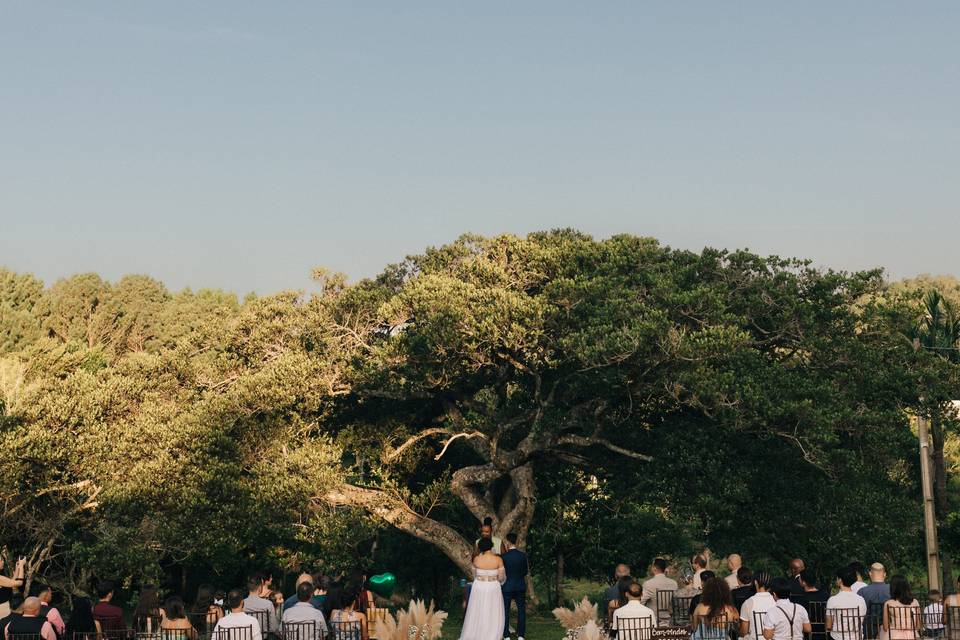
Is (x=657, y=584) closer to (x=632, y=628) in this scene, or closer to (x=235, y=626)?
(x=632, y=628)

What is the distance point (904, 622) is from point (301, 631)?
24.4 ft

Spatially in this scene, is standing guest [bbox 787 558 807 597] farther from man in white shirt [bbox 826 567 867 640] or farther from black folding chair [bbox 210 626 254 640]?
black folding chair [bbox 210 626 254 640]

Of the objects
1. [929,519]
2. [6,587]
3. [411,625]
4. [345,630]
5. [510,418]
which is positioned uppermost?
[510,418]

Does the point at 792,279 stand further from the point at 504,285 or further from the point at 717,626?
the point at 717,626

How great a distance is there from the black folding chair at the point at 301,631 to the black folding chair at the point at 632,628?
382cm

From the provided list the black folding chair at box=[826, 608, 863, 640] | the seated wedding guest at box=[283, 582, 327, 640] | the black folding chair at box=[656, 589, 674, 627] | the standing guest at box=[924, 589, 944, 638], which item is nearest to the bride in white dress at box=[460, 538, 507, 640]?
the seated wedding guest at box=[283, 582, 327, 640]

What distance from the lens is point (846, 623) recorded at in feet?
45.0

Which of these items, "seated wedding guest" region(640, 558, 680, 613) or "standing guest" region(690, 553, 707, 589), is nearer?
"standing guest" region(690, 553, 707, 589)

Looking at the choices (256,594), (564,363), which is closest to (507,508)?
(564,363)

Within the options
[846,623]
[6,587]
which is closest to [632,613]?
[846,623]

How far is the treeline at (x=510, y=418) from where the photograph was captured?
26750 mm

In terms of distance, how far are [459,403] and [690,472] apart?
7.24 m

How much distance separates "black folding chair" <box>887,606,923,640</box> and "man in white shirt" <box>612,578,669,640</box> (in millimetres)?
2893

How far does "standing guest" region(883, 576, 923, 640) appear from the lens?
522 inches
